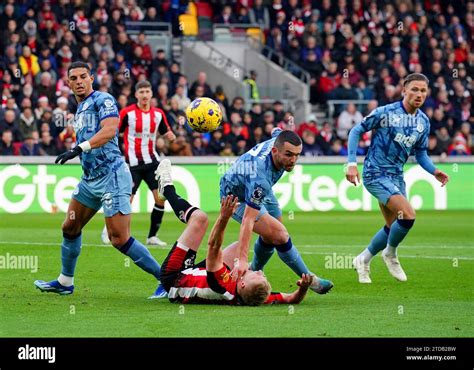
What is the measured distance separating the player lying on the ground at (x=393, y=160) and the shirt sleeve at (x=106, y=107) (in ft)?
9.96

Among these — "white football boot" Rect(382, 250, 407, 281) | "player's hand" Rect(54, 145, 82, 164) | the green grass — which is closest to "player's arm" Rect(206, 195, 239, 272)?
the green grass

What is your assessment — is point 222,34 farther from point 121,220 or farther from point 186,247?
point 186,247

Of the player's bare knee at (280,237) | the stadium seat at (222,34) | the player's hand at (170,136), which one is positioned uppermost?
the stadium seat at (222,34)

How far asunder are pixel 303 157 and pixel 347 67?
21.4 ft

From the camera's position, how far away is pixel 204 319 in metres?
9.55

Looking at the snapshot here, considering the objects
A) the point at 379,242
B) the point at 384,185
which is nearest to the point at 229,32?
the point at 384,185

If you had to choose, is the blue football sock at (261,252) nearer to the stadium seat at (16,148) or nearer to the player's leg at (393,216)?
the player's leg at (393,216)

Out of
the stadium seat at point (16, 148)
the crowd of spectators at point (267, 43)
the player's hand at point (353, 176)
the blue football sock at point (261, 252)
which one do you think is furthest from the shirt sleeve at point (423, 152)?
the stadium seat at point (16, 148)

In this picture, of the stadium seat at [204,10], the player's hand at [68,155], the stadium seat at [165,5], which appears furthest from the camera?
the stadium seat at [204,10]

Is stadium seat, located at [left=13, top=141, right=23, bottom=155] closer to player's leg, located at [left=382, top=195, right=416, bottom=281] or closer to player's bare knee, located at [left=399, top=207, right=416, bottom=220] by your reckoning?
player's leg, located at [left=382, top=195, right=416, bottom=281]

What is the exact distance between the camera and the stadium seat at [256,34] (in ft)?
105

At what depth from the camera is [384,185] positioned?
42.9 ft

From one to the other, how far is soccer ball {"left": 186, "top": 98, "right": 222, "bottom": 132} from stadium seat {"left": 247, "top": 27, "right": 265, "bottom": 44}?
2023cm
